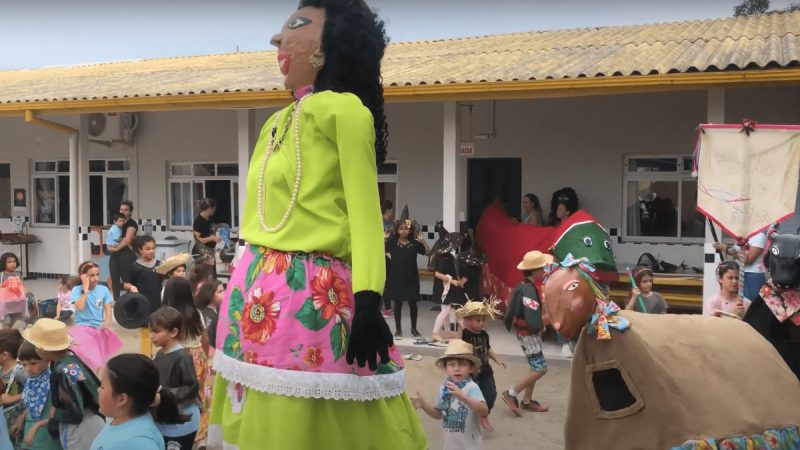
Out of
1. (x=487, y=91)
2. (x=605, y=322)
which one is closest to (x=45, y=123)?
(x=487, y=91)

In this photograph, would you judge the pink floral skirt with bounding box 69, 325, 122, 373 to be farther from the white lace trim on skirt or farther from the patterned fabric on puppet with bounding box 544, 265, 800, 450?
the patterned fabric on puppet with bounding box 544, 265, 800, 450

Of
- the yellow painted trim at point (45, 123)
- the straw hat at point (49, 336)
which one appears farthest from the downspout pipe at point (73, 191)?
the straw hat at point (49, 336)

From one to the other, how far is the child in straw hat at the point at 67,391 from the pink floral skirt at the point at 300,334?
5.09ft

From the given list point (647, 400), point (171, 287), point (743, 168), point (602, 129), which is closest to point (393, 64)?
point (602, 129)

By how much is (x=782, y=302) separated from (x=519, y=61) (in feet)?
23.5

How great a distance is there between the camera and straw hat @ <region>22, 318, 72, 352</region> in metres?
3.75

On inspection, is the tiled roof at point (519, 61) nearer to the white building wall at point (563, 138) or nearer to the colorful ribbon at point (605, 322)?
the white building wall at point (563, 138)

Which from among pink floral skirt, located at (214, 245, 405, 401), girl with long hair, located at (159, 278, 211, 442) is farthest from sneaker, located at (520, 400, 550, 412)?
pink floral skirt, located at (214, 245, 405, 401)

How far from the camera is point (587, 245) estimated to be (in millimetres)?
7945

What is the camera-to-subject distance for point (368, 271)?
2.30m

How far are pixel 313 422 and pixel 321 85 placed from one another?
1.11 m

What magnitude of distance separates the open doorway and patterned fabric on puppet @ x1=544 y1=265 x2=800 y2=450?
28.4 feet

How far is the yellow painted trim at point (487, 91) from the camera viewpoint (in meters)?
7.37

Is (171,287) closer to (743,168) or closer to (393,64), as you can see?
(743,168)
